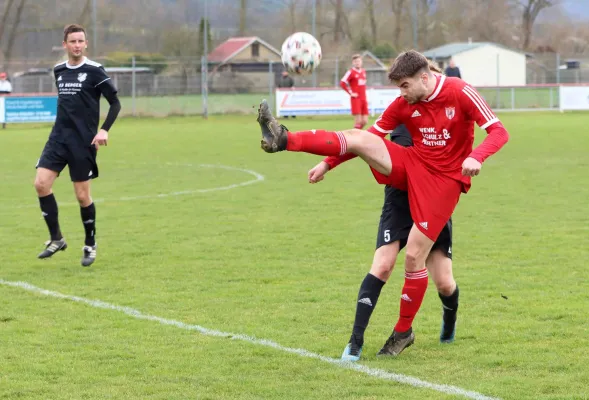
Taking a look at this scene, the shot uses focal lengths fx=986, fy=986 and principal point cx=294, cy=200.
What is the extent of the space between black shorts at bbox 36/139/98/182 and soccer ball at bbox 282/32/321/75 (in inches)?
84.8

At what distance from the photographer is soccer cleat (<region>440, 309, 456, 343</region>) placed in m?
6.12

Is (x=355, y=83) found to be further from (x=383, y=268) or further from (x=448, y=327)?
(x=383, y=268)

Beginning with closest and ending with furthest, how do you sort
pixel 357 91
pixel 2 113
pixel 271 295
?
pixel 271 295
pixel 357 91
pixel 2 113

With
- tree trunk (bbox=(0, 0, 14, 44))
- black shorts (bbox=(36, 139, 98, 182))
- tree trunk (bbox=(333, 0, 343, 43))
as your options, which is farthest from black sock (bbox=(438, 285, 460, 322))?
tree trunk (bbox=(333, 0, 343, 43))

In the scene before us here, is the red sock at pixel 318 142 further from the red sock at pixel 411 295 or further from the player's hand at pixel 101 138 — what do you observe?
the player's hand at pixel 101 138

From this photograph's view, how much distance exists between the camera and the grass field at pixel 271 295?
5395 millimetres

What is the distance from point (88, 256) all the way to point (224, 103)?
3178 centimetres

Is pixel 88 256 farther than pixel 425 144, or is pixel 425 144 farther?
pixel 88 256

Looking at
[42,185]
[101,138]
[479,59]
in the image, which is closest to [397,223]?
[101,138]

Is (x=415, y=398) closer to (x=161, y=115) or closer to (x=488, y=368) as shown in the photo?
(x=488, y=368)

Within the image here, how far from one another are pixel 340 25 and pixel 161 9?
526 inches

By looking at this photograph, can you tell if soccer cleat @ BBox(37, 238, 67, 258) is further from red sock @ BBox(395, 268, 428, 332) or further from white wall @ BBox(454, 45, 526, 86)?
white wall @ BBox(454, 45, 526, 86)

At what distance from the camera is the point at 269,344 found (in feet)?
20.3

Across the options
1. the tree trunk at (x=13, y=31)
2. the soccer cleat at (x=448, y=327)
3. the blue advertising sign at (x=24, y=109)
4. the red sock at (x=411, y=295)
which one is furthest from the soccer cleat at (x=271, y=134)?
the tree trunk at (x=13, y=31)
